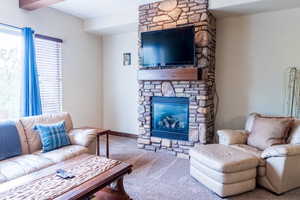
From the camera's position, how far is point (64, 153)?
265 cm

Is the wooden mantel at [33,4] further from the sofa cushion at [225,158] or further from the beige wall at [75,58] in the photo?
the sofa cushion at [225,158]

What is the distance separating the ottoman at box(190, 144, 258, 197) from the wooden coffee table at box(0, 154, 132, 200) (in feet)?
3.26

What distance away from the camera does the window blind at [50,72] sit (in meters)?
4.04

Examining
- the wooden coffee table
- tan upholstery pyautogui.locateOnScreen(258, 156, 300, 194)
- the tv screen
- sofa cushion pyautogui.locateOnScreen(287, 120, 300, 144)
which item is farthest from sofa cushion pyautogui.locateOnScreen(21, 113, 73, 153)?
sofa cushion pyautogui.locateOnScreen(287, 120, 300, 144)

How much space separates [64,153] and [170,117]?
6.47 feet

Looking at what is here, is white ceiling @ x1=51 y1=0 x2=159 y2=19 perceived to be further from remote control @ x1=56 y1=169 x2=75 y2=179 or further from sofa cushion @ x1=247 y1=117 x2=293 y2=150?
remote control @ x1=56 y1=169 x2=75 y2=179

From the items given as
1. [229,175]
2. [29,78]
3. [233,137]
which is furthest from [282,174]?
[29,78]

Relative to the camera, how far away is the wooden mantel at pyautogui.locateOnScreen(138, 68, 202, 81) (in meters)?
3.46

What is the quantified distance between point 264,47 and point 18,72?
14.0 feet

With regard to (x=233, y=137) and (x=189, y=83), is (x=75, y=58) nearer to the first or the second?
(x=189, y=83)

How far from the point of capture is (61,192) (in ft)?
5.32

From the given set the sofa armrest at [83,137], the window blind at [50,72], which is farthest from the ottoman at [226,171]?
the window blind at [50,72]

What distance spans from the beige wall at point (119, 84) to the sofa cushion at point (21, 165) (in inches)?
105

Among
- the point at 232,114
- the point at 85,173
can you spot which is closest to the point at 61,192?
the point at 85,173
